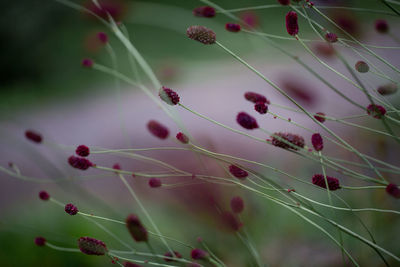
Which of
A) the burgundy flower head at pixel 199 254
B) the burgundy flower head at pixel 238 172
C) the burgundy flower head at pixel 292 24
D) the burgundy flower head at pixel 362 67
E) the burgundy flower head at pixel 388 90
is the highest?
the burgundy flower head at pixel 292 24

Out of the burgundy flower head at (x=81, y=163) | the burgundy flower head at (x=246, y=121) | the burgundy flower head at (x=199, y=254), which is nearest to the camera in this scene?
the burgundy flower head at (x=199, y=254)

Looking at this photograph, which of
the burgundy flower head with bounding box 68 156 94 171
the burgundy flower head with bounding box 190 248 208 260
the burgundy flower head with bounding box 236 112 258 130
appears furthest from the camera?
the burgundy flower head with bounding box 68 156 94 171

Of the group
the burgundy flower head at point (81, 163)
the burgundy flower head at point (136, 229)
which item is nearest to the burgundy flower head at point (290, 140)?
the burgundy flower head at point (136, 229)

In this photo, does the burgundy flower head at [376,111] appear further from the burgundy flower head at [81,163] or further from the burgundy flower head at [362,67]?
the burgundy flower head at [81,163]

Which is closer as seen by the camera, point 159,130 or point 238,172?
point 238,172

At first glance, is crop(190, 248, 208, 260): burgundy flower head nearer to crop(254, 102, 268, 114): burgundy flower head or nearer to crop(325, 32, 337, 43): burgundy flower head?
crop(254, 102, 268, 114): burgundy flower head

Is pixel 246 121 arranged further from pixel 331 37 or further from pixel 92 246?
pixel 92 246

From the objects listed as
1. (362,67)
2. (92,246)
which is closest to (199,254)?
(92,246)

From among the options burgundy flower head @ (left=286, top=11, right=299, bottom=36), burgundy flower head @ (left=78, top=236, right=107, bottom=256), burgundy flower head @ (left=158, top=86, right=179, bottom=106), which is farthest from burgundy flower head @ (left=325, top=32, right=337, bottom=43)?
burgundy flower head @ (left=78, top=236, right=107, bottom=256)
